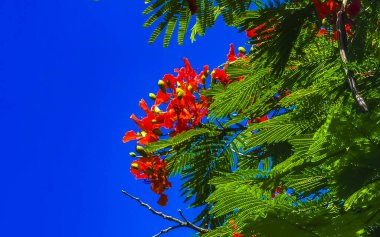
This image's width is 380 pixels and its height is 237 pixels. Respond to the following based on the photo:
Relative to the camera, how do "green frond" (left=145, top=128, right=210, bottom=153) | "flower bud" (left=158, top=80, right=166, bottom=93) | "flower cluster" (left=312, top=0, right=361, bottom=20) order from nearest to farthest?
"flower cluster" (left=312, top=0, right=361, bottom=20), "green frond" (left=145, top=128, right=210, bottom=153), "flower bud" (left=158, top=80, right=166, bottom=93)

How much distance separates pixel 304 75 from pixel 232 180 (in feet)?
4.55

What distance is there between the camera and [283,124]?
3100mm

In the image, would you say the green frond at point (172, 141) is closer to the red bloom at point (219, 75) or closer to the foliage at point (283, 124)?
the foliage at point (283, 124)

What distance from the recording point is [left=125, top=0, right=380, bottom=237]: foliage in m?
1.63

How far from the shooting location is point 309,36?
3.32 meters

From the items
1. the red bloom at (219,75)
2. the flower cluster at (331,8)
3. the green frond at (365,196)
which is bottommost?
the green frond at (365,196)

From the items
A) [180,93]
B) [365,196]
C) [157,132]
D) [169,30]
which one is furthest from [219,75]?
[365,196]

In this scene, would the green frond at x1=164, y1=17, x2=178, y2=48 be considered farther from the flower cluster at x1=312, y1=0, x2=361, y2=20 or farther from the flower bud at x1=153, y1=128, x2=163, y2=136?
the flower bud at x1=153, y1=128, x2=163, y2=136

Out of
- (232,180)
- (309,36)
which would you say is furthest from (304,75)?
(232,180)

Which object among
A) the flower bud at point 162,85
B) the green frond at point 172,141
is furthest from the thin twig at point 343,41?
the flower bud at point 162,85

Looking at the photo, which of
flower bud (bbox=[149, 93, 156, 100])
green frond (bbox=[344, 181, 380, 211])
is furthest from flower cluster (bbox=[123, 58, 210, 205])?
green frond (bbox=[344, 181, 380, 211])

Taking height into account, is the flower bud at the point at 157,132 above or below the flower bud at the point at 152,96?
below

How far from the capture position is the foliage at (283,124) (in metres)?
1.63

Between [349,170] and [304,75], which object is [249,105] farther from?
[349,170]
